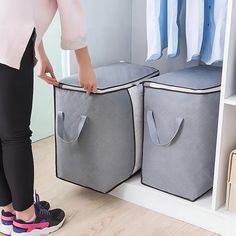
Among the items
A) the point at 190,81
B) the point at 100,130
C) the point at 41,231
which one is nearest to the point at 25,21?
the point at 100,130

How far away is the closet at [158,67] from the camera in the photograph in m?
1.17

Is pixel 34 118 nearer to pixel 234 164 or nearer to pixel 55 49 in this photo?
pixel 55 49

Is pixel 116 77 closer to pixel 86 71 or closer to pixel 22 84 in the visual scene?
pixel 86 71

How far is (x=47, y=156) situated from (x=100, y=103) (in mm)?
699

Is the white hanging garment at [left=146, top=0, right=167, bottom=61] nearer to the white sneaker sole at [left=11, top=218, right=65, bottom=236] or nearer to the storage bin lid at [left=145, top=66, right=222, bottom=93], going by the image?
the storage bin lid at [left=145, top=66, right=222, bottom=93]

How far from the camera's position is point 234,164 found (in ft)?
4.05

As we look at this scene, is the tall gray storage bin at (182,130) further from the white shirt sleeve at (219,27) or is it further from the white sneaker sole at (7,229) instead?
the white sneaker sole at (7,229)

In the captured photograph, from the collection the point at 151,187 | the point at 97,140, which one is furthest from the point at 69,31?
the point at 151,187

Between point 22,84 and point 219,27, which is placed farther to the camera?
point 219,27

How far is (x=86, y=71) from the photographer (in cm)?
124

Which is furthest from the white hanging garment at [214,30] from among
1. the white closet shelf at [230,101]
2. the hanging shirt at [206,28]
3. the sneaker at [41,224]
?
the sneaker at [41,224]

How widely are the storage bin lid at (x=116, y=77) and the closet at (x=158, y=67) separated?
135 millimetres

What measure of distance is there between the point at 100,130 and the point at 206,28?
A: 50cm

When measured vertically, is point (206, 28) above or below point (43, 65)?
above
